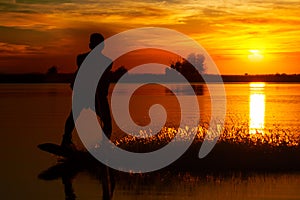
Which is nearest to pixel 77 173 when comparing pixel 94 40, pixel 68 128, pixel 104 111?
pixel 68 128

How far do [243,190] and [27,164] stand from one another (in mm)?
6821

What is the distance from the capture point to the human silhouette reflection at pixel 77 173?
14.4 meters

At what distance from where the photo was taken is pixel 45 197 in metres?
13.3

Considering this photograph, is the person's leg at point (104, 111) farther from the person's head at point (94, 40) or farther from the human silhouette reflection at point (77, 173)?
the person's head at point (94, 40)

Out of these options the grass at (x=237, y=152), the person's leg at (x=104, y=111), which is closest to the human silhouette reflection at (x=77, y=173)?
the person's leg at (x=104, y=111)

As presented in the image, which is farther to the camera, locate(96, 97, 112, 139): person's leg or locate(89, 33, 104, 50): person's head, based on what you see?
locate(96, 97, 112, 139): person's leg

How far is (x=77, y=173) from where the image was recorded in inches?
650

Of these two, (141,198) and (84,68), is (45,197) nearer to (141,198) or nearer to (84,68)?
(141,198)

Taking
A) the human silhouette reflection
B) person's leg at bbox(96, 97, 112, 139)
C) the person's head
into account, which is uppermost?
the person's head

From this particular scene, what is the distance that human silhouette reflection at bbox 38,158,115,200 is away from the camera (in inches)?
568

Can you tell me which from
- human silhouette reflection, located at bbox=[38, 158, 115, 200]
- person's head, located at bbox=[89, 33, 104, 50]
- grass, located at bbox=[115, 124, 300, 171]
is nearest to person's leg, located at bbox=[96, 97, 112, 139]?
human silhouette reflection, located at bbox=[38, 158, 115, 200]

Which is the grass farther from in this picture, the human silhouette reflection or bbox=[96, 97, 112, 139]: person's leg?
bbox=[96, 97, 112, 139]: person's leg

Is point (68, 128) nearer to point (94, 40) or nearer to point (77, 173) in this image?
point (77, 173)

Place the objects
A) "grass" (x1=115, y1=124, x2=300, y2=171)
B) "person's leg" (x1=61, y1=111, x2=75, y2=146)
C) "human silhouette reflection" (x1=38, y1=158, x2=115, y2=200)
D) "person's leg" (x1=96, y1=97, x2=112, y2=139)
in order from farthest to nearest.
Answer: "grass" (x1=115, y1=124, x2=300, y2=171) < "person's leg" (x1=61, y1=111, x2=75, y2=146) < "person's leg" (x1=96, y1=97, x2=112, y2=139) < "human silhouette reflection" (x1=38, y1=158, x2=115, y2=200)
